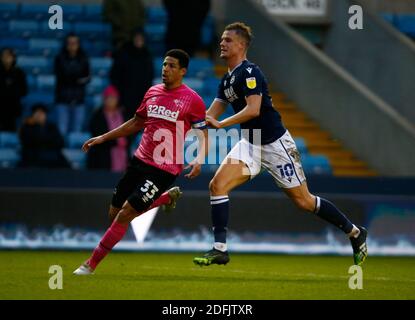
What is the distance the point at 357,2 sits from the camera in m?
18.3

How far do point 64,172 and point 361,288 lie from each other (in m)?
5.66

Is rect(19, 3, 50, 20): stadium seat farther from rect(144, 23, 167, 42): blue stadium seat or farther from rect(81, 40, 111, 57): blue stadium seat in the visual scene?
rect(144, 23, 167, 42): blue stadium seat

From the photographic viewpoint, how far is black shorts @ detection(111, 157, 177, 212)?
33.7 feet

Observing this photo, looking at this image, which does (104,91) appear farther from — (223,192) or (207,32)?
(223,192)

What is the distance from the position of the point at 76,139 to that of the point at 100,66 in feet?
5.89

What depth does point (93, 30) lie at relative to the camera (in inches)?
715

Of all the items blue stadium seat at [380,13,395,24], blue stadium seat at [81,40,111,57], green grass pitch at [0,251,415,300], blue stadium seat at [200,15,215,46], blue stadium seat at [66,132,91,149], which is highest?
blue stadium seat at [380,13,395,24]

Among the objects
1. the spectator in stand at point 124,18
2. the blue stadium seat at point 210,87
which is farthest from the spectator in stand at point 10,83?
the blue stadium seat at point 210,87

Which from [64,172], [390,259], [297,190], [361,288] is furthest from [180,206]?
[361,288]

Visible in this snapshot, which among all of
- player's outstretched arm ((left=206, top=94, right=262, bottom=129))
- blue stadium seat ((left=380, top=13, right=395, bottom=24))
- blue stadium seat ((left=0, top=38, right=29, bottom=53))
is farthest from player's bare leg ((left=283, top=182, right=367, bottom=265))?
blue stadium seat ((left=380, top=13, right=395, bottom=24))

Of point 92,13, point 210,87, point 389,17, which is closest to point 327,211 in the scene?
point 210,87

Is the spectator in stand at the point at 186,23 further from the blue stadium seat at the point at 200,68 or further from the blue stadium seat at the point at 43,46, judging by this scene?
the blue stadium seat at the point at 43,46

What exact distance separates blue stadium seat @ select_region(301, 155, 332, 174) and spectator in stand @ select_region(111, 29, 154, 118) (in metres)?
2.56
